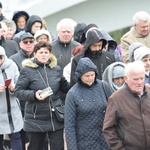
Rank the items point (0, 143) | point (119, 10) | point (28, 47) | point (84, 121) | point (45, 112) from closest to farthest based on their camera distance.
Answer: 1. point (84, 121)
2. point (45, 112)
3. point (0, 143)
4. point (28, 47)
5. point (119, 10)

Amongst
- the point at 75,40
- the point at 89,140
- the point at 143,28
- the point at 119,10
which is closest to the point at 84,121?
the point at 89,140

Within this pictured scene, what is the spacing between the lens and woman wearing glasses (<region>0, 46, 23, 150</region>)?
9180mm

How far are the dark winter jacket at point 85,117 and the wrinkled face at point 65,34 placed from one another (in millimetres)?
2372

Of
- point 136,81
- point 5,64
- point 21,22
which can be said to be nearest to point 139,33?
point 5,64

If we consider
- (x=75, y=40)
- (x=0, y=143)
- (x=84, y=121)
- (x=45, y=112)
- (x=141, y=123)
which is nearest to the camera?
(x=141, y=123)

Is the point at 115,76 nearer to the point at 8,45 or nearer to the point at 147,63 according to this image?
the point at 147,63

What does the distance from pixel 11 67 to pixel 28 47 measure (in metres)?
0.83

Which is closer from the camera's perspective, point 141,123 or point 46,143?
point 141,123

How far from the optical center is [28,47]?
398 inches

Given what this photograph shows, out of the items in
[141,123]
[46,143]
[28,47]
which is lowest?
[46,143]

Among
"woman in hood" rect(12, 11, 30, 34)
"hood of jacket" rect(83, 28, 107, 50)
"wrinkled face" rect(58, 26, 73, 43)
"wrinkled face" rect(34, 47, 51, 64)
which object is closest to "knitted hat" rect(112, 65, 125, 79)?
"hood of jacket" rect(83, 28, 107, 50)

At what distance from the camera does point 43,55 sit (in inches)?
345

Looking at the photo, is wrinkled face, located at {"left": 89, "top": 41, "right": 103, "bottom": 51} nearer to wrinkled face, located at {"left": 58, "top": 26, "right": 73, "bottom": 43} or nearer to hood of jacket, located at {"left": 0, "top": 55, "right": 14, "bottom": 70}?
hood of jacket, located at {"left": 0, "top": 55, "right": 14, "bottom": 70}

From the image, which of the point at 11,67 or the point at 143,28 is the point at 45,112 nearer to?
the point at 11,67
